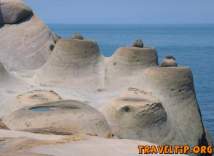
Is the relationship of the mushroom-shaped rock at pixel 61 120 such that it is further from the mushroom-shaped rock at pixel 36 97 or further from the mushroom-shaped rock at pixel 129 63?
the mushroom-shaped rock at pixel 129 63

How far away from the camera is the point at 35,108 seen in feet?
42.7

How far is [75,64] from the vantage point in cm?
2222

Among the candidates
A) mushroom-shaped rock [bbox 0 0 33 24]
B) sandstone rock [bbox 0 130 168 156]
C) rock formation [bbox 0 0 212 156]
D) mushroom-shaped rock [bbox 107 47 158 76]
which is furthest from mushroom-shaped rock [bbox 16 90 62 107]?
sandstone rock [bbox 0 130 168 156]

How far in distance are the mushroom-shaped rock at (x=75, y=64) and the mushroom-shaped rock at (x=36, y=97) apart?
7.17 feet

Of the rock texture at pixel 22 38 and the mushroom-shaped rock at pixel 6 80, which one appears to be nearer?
the mushroom-shaped rock at pixel 6 80

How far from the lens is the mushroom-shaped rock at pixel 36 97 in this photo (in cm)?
1895

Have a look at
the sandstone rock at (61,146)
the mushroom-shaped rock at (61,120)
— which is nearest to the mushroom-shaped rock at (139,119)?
Answer: the mushroom-shaped rock at (61,120)

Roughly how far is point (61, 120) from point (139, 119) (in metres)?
6.69

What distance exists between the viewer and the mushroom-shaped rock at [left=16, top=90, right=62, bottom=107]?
19.0 metres

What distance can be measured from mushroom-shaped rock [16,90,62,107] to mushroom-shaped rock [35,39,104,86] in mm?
2185

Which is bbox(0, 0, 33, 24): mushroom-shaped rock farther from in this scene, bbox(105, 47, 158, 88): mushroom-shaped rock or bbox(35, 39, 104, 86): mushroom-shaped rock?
bbox(105, 47, 158, 88): mushroom-shaped rock

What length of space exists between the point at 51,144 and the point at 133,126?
366 inches

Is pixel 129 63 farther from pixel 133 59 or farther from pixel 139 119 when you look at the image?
pixel 139 119

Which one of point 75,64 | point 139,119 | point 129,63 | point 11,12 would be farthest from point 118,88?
point 11,12
